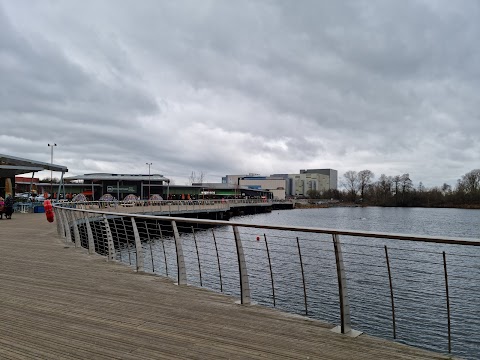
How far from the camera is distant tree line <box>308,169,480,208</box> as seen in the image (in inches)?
4469

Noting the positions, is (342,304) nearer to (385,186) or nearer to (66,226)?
(66,226)

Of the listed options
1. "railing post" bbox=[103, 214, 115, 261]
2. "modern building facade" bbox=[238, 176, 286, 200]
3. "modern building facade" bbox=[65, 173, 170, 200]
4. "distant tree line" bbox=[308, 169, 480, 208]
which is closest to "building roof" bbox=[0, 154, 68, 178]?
"railing post" bbox=[103, 214, 115, 261]

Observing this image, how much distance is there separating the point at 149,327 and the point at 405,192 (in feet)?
438

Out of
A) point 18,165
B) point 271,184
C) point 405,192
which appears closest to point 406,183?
point 405,192

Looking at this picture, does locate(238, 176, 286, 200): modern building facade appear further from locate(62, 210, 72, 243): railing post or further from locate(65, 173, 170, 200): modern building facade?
locate(62, 210, 72, 243): railing post

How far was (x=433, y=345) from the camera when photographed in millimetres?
8680

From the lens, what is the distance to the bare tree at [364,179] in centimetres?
14751

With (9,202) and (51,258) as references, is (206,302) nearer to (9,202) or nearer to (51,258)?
(51,258)

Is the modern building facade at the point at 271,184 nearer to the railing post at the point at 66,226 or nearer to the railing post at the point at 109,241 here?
the railing post at the point at 66,226

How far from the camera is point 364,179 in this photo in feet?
489

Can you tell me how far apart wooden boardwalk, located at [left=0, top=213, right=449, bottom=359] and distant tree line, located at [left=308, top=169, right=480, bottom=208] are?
391 feet

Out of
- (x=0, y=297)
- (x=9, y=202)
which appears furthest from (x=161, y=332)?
(x=9, y=202)

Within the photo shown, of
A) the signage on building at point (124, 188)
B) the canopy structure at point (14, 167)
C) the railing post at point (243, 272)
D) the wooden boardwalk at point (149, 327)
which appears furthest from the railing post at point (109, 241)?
the signage on building at point (124, 188)

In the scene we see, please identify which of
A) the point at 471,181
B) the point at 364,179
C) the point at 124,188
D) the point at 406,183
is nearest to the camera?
the point at 124,188
